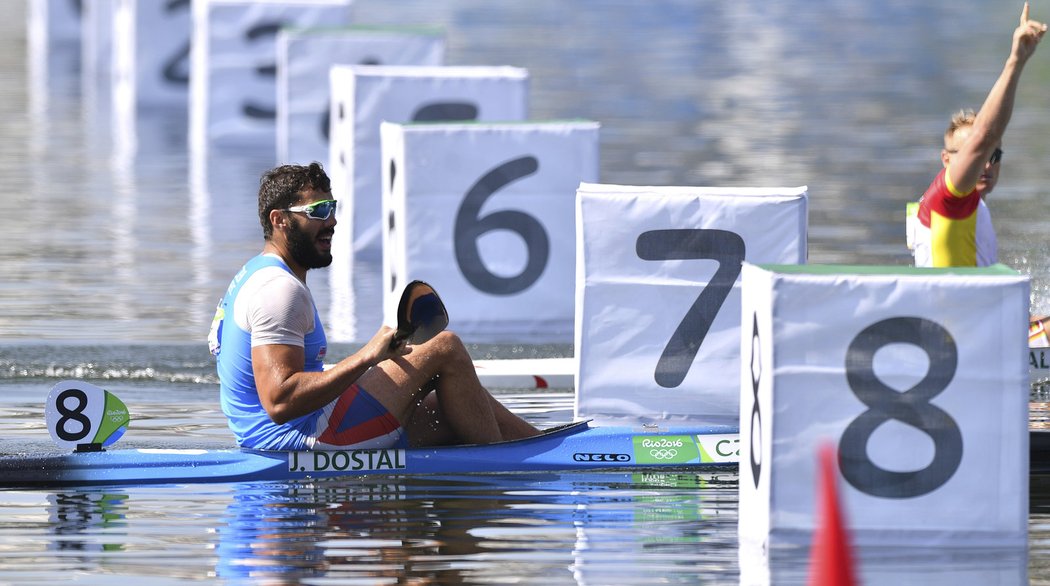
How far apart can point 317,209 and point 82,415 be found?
1.22 metres

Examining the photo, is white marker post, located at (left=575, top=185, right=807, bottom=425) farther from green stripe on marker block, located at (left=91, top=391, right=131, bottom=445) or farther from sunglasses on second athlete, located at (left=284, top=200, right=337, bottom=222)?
green stripe on marker block, located at (left=91, top=391, right=131, bottom=445)

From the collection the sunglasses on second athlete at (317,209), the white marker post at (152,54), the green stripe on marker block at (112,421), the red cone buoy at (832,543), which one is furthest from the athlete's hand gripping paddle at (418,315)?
the white marker post at (152,54)

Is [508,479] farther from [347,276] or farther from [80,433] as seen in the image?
[347,276]

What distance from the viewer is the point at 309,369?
25.8ft

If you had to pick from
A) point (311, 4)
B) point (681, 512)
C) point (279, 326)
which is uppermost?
point (311, 4)

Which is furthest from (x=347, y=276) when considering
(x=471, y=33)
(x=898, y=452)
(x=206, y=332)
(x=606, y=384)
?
(x=471, y=33)

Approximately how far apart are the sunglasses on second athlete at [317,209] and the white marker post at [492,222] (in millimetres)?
4068

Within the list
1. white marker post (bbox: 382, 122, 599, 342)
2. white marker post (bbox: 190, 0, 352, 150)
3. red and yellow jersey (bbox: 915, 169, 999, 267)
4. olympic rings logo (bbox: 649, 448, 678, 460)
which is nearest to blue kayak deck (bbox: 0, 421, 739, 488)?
olympic rings logo (bbox: 649, 448, 678, 460)

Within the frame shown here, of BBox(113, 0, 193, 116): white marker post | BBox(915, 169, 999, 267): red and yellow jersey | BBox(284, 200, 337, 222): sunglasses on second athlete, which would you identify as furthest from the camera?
BBox(113, 0, 193, 116): white marker post

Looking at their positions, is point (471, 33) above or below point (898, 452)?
above

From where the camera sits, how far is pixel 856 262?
14.6 metres

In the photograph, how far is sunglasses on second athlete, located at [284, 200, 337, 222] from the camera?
7.80 m

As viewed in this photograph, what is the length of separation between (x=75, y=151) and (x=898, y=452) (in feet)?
55.9

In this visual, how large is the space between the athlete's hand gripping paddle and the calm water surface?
648 millimetres
